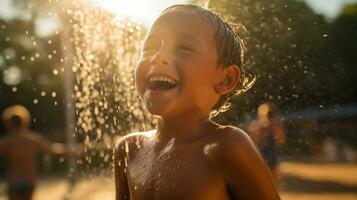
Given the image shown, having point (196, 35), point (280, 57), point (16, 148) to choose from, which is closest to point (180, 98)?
point (196, 35)

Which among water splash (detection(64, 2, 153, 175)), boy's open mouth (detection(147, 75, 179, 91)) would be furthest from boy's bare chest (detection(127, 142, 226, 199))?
water splash (detection(64, 2, 153, 175))

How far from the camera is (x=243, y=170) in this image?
7.12ft

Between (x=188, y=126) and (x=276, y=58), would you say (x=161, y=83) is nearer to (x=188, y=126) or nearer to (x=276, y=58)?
(x=188, y=126)

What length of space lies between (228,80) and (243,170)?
420 mm

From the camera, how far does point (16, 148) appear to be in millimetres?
7895

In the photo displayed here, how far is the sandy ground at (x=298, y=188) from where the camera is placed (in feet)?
40.8

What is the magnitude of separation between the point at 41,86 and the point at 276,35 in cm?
2846

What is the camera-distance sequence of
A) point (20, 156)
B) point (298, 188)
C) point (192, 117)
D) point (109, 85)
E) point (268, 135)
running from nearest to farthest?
point (192, 117)
point (109, 85)
point (20, 156)
point (268, 135)
point (298, 188)

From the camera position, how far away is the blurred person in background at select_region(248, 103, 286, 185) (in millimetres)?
8273

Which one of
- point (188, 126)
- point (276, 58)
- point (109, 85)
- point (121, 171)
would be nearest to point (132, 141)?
point (121, 171)

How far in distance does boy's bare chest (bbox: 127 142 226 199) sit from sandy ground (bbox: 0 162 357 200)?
368 inches

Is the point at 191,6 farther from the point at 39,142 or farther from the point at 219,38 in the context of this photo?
the point at 39,142

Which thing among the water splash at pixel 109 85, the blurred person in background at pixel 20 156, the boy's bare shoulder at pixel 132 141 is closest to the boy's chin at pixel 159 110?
the boy's bare shoulder at pixel 132 141

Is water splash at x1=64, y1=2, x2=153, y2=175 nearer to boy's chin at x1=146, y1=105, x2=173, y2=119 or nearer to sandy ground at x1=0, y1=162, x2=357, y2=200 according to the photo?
boy's chin at x1=146, y1=105, x2=173, y2=119
